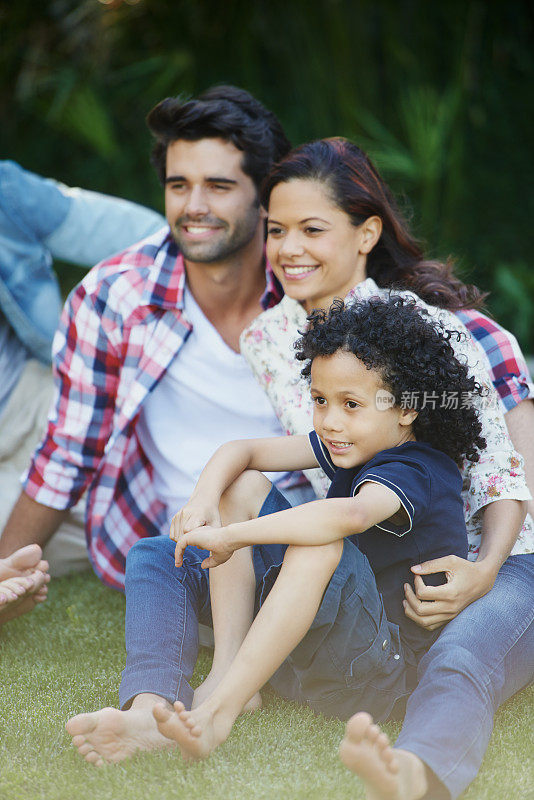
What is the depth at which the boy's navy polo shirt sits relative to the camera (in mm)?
1699

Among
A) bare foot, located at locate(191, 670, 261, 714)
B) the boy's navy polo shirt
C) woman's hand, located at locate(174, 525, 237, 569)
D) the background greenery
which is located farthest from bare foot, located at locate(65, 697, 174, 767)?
the background greenery

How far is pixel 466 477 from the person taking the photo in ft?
6.61

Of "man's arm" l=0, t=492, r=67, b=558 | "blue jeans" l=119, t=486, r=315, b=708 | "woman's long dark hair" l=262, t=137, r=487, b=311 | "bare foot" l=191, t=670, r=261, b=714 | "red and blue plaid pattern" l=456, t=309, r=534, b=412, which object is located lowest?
"man's arm" l=0, t=492, r=67, b=558

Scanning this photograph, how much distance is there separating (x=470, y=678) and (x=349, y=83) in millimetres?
3889

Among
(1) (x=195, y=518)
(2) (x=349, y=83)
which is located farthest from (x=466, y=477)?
(2) (x=349, y=83)

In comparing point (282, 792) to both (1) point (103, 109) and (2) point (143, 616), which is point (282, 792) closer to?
(2) point (143, 616)

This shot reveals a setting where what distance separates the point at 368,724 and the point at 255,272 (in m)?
1.63

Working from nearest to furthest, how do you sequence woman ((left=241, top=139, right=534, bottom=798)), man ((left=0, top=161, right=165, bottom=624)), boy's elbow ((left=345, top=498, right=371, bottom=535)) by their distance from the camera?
woman ((left=241, top=139, right=534, bottom=798)) < boy's elbow ((left=345, top=498, right=371, bottom=535)) < man ((left=0, top=161, right=165, bottom=624))

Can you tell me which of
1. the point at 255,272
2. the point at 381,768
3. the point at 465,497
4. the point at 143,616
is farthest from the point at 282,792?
the point at 255,272

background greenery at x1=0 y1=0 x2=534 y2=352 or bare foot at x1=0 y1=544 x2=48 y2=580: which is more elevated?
background greenery at x1=0 y1=0 x2=534 y2=352

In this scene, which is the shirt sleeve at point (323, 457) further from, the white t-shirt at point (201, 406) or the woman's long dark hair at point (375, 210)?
the white t-shirt at point (201, 406)

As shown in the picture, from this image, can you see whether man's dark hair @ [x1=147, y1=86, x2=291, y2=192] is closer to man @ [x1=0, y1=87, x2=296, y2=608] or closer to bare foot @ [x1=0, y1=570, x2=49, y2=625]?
man @ [x1=0, y1=87, x2=296, y2=608]

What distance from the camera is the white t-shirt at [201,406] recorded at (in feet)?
8.46

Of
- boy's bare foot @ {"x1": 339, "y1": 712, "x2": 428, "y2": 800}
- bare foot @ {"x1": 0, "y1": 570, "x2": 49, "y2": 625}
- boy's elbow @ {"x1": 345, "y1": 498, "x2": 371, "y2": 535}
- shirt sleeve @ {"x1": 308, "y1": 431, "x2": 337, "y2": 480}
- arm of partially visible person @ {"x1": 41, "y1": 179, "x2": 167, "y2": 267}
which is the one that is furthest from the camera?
arm of partially visible person @ {"x1": 41, "y1": 179, "x2": 167, "y2": 267}
